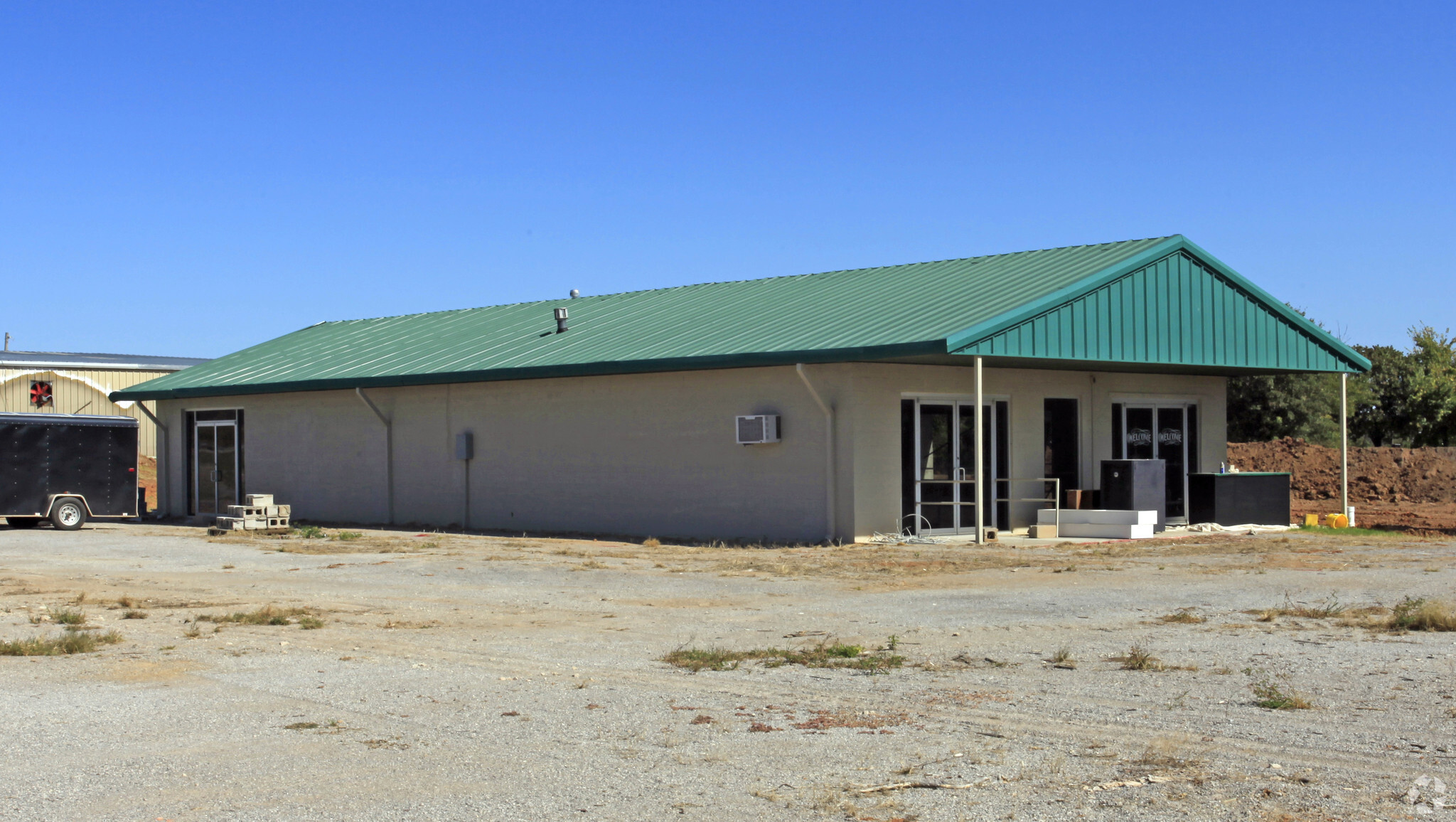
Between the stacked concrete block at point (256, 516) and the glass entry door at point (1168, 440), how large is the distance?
15.2m

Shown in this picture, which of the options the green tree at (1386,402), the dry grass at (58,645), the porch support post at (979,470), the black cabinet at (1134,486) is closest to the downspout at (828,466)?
the porch support post at (979,470)

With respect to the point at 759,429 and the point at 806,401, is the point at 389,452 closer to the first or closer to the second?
the point at 759,429

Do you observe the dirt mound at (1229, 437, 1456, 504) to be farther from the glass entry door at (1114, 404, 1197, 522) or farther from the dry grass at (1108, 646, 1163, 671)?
the dry grass at (1108, 646, 1163, 671)

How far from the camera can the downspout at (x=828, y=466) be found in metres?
20.7

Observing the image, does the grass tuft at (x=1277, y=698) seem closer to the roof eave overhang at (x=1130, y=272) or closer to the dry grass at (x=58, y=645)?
the dry grass at (x=58, y=645)

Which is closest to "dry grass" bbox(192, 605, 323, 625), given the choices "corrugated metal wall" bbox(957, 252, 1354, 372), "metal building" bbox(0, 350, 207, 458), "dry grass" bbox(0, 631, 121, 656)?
"dry grass" bbox(0, 631, 121, 656)

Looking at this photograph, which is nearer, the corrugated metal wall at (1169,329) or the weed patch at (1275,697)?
the weed patch at (1275,697)

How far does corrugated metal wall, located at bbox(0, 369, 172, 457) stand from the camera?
51.3 m

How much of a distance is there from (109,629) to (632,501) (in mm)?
12128

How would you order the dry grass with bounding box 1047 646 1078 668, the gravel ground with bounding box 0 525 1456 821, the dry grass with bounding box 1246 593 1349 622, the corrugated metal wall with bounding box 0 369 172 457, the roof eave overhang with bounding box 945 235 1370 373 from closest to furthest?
the gravel ground with bounding box 0 525 1456 821 → the dry grass with bounding box 1047 646 1078 668 → the dry grass with bounding box 1246 593 1349 622 → the roof eave overhang with bounding box 945 235 1370 373 → the corrugated metal wall with bounding box 0 369 172 457

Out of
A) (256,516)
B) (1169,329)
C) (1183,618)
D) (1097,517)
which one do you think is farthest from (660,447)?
(1183,618)

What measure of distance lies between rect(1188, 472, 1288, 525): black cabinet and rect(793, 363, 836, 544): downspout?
7.55m

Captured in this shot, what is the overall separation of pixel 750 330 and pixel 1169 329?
6.72 m

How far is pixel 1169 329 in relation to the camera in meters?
22.8
